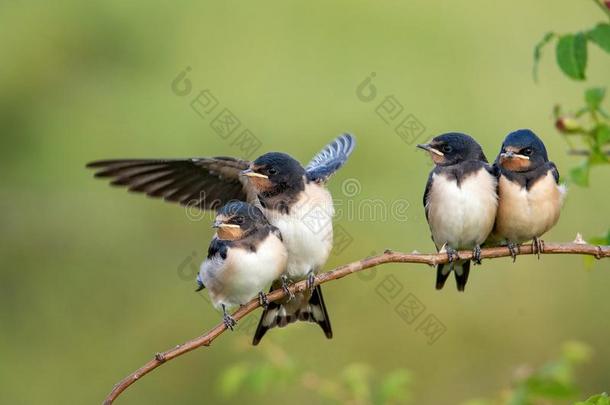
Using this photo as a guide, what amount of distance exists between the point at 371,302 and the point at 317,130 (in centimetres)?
177

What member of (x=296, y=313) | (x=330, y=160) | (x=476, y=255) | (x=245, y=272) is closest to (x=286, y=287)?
(x=245, y=272)

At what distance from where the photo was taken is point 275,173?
4488 mm

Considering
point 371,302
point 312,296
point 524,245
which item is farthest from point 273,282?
point 371,302

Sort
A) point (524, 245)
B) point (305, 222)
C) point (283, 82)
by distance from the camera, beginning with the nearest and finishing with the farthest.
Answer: point (524, 245), point (305, 222), point (283, 82)

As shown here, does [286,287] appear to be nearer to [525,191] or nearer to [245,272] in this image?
[245,272]

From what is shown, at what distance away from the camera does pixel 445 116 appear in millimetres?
9125

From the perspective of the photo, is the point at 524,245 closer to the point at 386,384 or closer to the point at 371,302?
the point at 386,384

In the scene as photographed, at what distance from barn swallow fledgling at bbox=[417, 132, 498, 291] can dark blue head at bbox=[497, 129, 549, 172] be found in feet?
0.41

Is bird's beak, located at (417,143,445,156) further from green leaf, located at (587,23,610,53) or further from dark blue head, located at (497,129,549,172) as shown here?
green leaf, located at (587,23,610,53)

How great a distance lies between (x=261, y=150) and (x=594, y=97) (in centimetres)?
592

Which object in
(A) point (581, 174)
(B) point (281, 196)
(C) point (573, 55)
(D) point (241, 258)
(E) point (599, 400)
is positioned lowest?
(E) point (599, 400)

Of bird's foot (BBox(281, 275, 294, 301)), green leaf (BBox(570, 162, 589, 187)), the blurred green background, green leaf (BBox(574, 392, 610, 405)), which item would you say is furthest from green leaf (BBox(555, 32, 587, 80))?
the blurred green background

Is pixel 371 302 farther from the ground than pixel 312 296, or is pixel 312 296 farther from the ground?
pixel 312 296

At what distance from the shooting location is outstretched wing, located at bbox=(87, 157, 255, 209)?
14.8 feet
